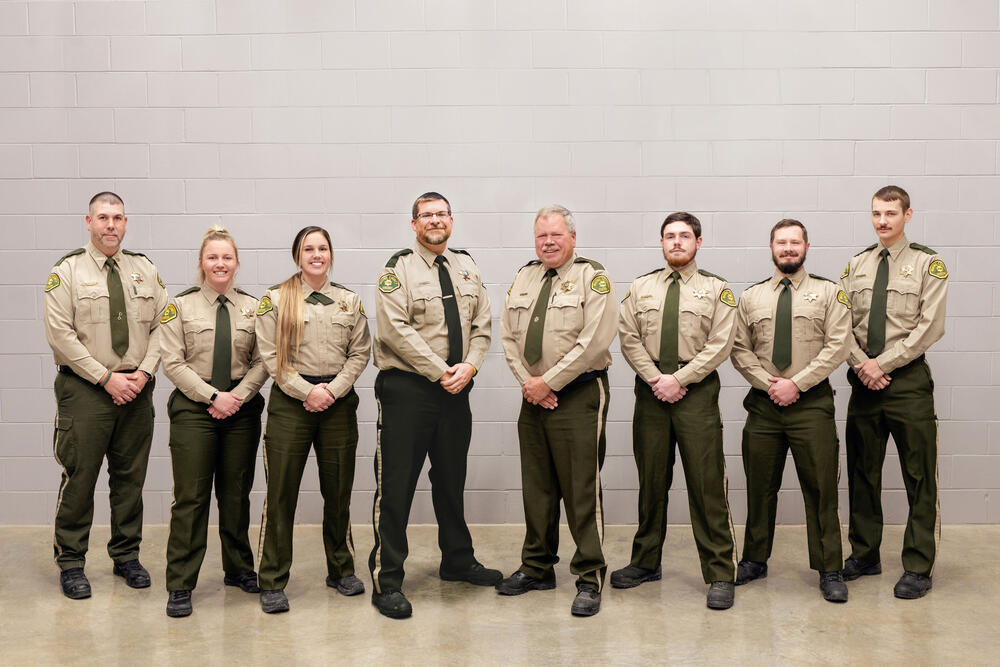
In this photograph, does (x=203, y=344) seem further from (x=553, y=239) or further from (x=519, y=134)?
(x=519, y=134)

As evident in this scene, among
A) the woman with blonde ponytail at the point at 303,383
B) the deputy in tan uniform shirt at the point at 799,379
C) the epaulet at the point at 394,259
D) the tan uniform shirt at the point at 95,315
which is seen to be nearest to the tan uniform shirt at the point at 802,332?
the deputy in tan uniform shirt at the point at 799,379

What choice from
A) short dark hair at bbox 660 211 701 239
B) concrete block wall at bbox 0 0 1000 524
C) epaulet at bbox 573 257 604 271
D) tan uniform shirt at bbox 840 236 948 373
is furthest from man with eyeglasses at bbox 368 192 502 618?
tan uniform shirt at bbox 840 236 948 373

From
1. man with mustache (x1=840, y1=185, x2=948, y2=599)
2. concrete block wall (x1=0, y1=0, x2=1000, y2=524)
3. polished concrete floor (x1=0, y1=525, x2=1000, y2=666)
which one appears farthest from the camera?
concrete block wall (x1=0, y1=0, x2=1000, y2=524)

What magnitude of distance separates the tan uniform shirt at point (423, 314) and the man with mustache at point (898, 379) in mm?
1791

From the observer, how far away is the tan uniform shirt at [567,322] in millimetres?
3818

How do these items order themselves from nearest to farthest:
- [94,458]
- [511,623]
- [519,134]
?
[511,623] < [94,458] < [519,134]

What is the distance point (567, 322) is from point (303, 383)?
3.93 ft

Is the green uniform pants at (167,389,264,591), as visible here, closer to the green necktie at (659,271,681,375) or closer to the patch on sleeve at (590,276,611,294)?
the patch on sleeve at (590,276,611,294)

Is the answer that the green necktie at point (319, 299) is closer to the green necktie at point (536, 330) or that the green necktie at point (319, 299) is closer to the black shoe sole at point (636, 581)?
the green necktie at point (536, 330)

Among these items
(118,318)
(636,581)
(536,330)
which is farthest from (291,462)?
(636,581)

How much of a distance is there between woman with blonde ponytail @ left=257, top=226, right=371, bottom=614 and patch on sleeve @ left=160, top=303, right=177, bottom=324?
15.1 inches

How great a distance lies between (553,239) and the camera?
390 centimetres

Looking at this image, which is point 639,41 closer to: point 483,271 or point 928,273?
point 483,271

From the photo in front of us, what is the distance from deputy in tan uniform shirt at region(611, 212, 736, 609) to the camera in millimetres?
3959
